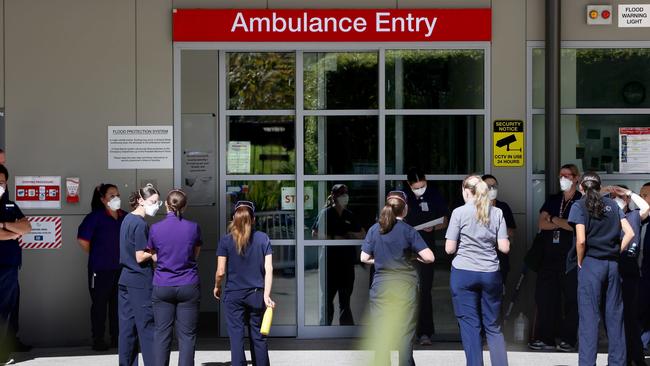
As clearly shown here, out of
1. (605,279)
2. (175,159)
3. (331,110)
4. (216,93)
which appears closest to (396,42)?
(331,110)

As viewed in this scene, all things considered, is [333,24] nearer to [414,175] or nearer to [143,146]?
[414,175]

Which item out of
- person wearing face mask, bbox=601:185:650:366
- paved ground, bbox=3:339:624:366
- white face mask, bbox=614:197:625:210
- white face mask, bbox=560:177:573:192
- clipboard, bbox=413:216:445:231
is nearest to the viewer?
person wearing face mask, bbox=601:185:650:366

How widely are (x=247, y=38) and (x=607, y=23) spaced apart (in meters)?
4.13

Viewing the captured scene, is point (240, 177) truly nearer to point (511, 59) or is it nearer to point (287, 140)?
point (287, 140)

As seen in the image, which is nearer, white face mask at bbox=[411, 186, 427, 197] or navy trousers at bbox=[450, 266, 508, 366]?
navy trousers at bbox=[450, 266, 508, 366]

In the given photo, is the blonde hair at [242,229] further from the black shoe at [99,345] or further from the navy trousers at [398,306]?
the black shoe at [99,345]

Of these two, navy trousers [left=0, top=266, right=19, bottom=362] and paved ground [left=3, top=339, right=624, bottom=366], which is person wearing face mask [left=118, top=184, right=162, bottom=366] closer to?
paved ground [left=3, top=339, right=624, bottom=366]

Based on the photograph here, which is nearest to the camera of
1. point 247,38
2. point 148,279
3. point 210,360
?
point 148,279

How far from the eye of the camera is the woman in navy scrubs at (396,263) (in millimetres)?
8461

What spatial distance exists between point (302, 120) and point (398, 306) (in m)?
3.45

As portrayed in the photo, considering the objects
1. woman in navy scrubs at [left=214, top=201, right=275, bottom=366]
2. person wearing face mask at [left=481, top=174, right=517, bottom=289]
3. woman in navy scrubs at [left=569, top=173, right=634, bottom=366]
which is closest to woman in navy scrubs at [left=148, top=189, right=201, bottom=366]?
woman in navy scrubs at [left=214, top=201, right=275, bottom=366]

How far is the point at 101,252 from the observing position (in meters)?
10.6

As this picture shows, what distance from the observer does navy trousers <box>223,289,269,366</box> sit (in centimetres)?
836

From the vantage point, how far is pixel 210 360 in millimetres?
10141
